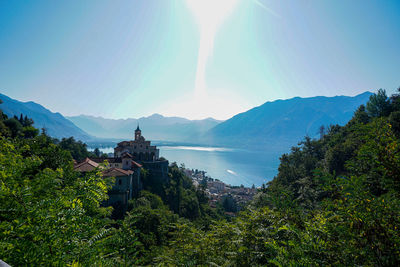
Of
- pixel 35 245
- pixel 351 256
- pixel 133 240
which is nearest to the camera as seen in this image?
pixel 35 245

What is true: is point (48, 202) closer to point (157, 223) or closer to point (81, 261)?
point (81, 261)

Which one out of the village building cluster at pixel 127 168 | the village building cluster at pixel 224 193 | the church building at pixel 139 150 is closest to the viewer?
the village building cluster at pixel 127 168

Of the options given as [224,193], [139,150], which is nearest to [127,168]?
[139,150]

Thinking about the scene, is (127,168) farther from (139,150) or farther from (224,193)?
(224,193)

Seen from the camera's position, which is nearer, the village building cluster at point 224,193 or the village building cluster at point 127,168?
the village building cluster at point 127,168

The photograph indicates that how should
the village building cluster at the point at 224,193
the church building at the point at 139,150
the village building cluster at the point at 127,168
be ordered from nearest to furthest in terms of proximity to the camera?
1. the village building cluster at the point at 127,168
2. the church building at the point at 139,150
3. the village building cluster at the point at 224,193

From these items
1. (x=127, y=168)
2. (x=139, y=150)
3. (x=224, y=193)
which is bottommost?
(x=224, y=193)

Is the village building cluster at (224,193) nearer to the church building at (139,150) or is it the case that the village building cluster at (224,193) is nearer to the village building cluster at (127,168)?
the village building cluster at (127,168)

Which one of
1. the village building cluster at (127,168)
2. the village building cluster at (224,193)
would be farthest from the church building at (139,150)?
the village building cluster at (224,193)

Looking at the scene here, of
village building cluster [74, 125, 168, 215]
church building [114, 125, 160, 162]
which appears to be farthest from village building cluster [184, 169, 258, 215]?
church building [114, 125, 160, 162]

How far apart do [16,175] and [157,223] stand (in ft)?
47.5

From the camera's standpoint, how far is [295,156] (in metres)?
34.1

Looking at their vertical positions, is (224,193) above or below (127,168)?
A: below

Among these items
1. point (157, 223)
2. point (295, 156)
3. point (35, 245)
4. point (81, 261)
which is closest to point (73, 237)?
point (81, 261)
